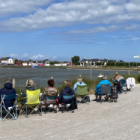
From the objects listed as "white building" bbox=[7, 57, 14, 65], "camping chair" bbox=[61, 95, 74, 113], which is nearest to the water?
"camping chair" bbox=[61, 95, 74, 113]

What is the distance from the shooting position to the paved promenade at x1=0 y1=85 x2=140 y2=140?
4855mm

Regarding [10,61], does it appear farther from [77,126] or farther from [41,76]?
[77,126]

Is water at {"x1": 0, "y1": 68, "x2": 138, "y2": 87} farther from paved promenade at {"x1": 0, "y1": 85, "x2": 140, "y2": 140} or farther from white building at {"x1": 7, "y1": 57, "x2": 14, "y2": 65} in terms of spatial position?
white building at {"x1": 7, "y1": 57, "x2": 14, "y2": 65}

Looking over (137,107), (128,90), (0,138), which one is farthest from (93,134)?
(128,90)

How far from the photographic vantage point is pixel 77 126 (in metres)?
5.72

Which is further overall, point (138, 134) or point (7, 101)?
point (7, 101)

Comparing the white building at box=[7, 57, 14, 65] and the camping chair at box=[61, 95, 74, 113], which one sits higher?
the white building at box=[7, 57, 14, 65]

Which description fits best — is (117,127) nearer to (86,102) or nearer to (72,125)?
(72,125)

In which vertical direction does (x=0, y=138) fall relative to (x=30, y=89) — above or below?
below

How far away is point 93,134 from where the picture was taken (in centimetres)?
501

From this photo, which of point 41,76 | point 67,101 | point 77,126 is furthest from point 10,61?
point 77,126

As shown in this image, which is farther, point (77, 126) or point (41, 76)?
point (41, 76)

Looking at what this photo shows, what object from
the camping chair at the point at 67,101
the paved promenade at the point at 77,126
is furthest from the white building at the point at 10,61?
the paved promenade at the point at 77,126

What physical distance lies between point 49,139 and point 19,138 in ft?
1.93
